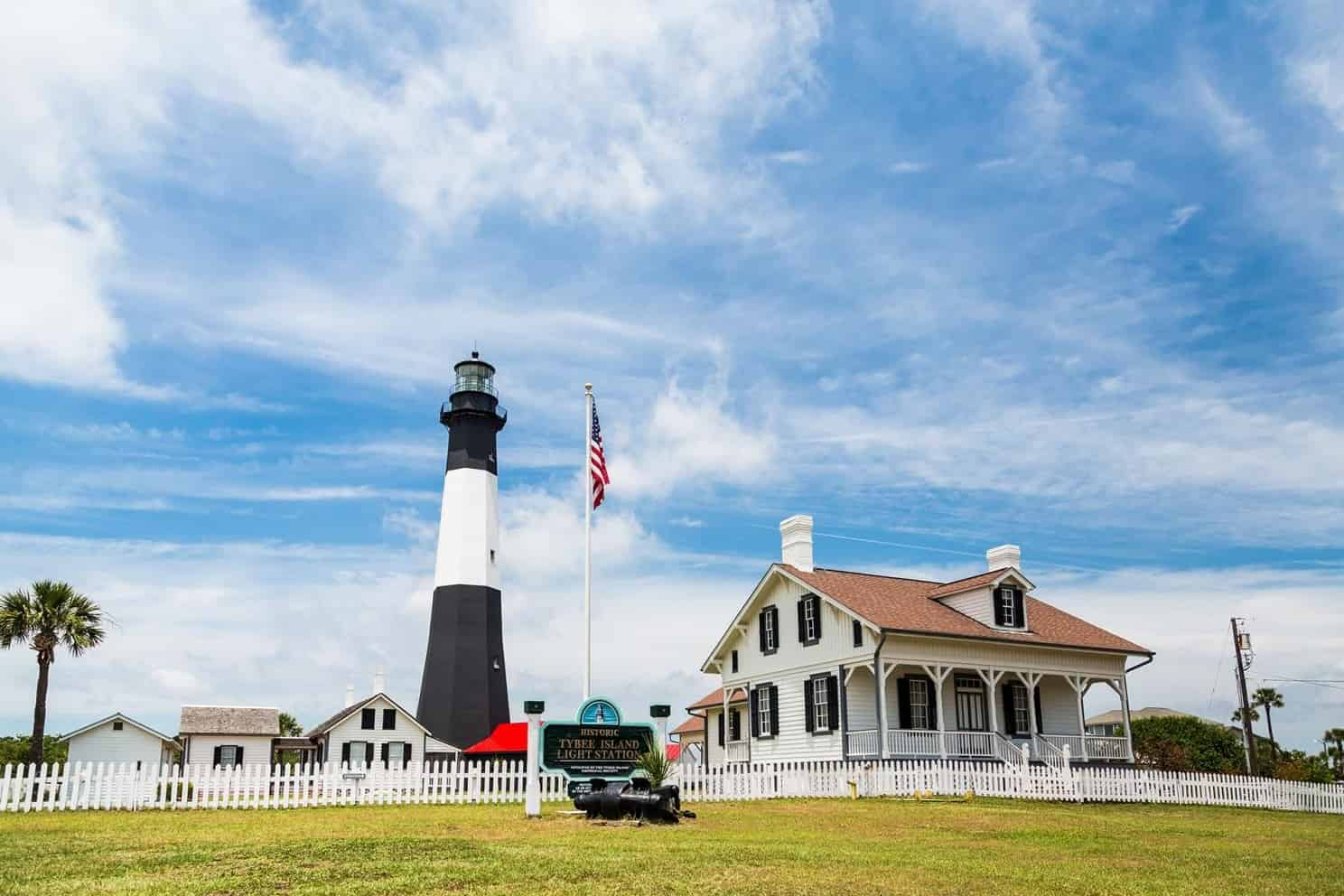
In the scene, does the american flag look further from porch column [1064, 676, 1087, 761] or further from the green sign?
porch column [1064, 676, 1087, 761]

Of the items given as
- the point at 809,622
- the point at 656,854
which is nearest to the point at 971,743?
the point at 809,622

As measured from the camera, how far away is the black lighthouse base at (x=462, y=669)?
1548 inches

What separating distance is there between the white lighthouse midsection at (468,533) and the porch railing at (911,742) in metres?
17.8

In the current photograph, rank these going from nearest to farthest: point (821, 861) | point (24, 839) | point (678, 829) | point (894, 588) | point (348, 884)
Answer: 1. point (348, 884)
2. point (821, 861)
3. point (24, 839)
4. point (678, 829)
5. point (894, 588)

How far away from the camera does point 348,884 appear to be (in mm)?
8906

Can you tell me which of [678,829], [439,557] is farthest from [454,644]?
[678,829]

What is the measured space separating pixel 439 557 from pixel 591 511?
16.8 m

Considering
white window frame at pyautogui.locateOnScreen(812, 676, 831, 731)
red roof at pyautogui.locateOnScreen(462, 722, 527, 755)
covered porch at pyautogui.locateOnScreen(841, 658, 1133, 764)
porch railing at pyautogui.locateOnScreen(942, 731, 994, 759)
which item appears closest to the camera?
covered porch at pyautogui.locateOnScreen(841, 658, 1133, 764)

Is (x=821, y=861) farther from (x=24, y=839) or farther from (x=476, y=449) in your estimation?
(x=476, y=449)

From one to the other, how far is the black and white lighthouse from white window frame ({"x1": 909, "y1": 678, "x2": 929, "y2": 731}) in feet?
54.9

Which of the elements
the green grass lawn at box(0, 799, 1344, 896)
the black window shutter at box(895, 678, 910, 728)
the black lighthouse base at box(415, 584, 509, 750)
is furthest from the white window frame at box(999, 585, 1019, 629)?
the black lighthouse base at box(415, 584, 509, 750)

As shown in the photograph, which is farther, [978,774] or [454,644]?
[454,644]

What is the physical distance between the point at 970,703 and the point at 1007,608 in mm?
Result: 2968

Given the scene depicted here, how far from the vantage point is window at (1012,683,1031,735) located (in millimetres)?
31359
